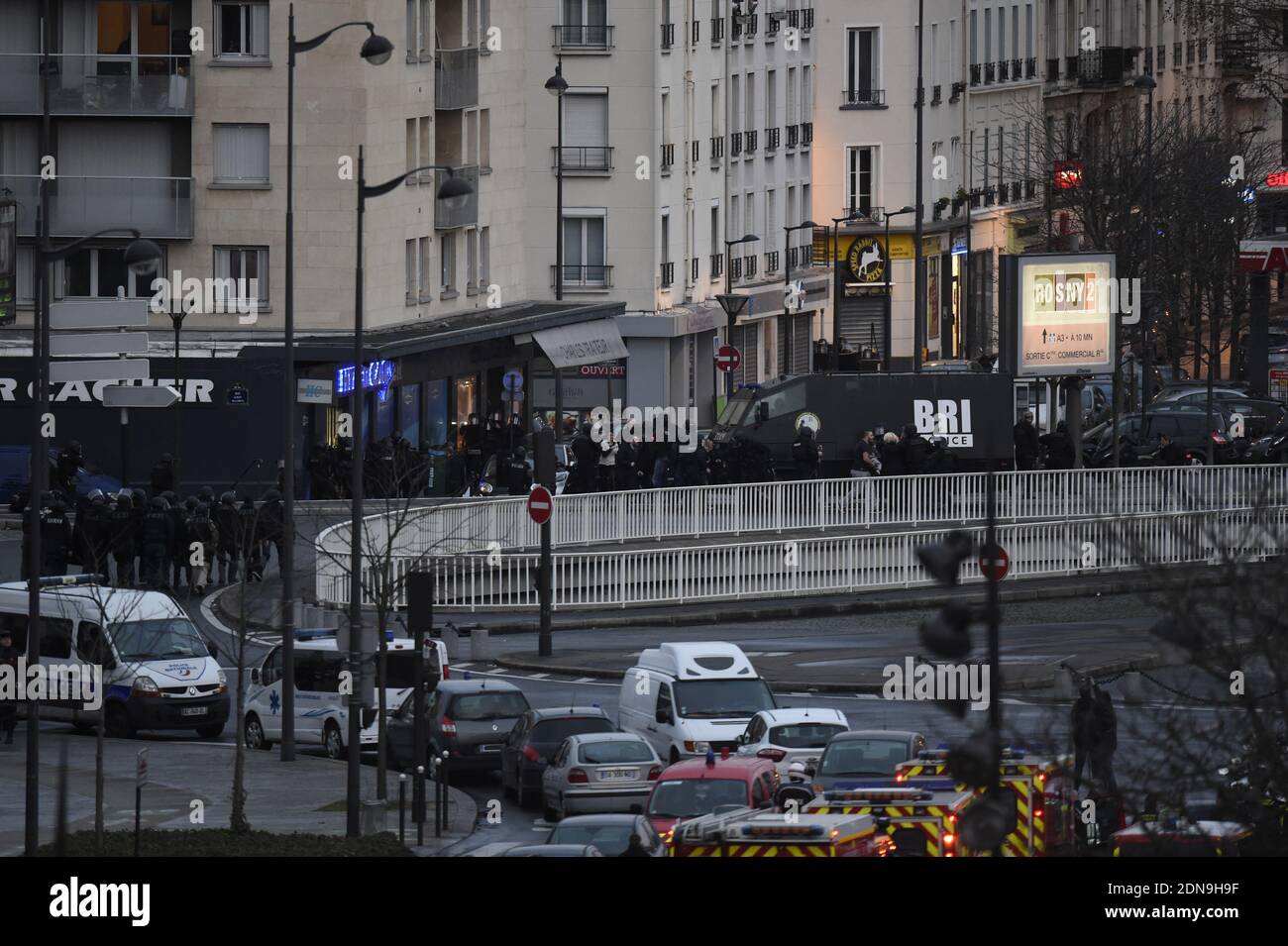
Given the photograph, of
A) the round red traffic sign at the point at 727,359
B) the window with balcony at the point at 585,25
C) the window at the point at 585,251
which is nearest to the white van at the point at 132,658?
the round red traffic sign at the point at 727,359

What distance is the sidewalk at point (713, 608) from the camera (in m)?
40.8

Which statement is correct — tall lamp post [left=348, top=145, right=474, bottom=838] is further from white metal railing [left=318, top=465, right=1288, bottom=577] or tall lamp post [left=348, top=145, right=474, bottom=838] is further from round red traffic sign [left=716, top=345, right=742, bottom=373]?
round red traffic sign [left=716, top=345, right=742, bottom=373]

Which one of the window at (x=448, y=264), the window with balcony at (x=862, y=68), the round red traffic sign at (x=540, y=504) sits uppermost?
the window with balcony at (x=862, y=68)

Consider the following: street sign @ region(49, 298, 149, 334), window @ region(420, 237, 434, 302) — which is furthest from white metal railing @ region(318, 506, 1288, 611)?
window @ region(420, 237, 434, 302)

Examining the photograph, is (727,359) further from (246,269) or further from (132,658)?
(132,658)

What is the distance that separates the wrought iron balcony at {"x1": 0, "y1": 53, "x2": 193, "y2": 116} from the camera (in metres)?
55.1

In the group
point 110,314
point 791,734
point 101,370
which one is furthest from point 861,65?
point 791,734

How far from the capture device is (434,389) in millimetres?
61312

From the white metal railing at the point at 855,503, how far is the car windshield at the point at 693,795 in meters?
17.9

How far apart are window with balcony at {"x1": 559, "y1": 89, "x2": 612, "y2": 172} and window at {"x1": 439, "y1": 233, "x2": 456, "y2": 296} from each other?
23.6ft

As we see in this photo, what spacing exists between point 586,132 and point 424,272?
10422mm

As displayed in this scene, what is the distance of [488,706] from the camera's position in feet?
98.3
